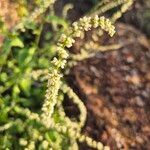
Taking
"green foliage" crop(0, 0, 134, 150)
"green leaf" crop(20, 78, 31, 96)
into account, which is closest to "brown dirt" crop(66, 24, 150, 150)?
"green foliage" crop(0, 0, 134, 150)

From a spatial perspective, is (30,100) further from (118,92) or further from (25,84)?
(118,92)

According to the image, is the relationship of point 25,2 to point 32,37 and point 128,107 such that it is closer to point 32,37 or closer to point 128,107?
point 32,37

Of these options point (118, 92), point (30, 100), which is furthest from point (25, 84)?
point (118, 92)

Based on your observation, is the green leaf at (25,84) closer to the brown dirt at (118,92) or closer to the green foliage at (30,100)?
the green foliage at (30,100)

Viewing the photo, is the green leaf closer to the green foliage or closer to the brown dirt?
the green foliage

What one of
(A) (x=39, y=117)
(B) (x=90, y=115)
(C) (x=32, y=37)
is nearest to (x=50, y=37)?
(C) (x=32, y=37)

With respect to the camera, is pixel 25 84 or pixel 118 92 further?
pixel 118 92

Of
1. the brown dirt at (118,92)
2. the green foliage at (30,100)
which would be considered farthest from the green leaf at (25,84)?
the brown dirt at (118,92)

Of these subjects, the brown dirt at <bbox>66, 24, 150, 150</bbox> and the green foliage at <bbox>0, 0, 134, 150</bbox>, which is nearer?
the green foliage at <bbox>0, 0, 134, 150</bbox>
